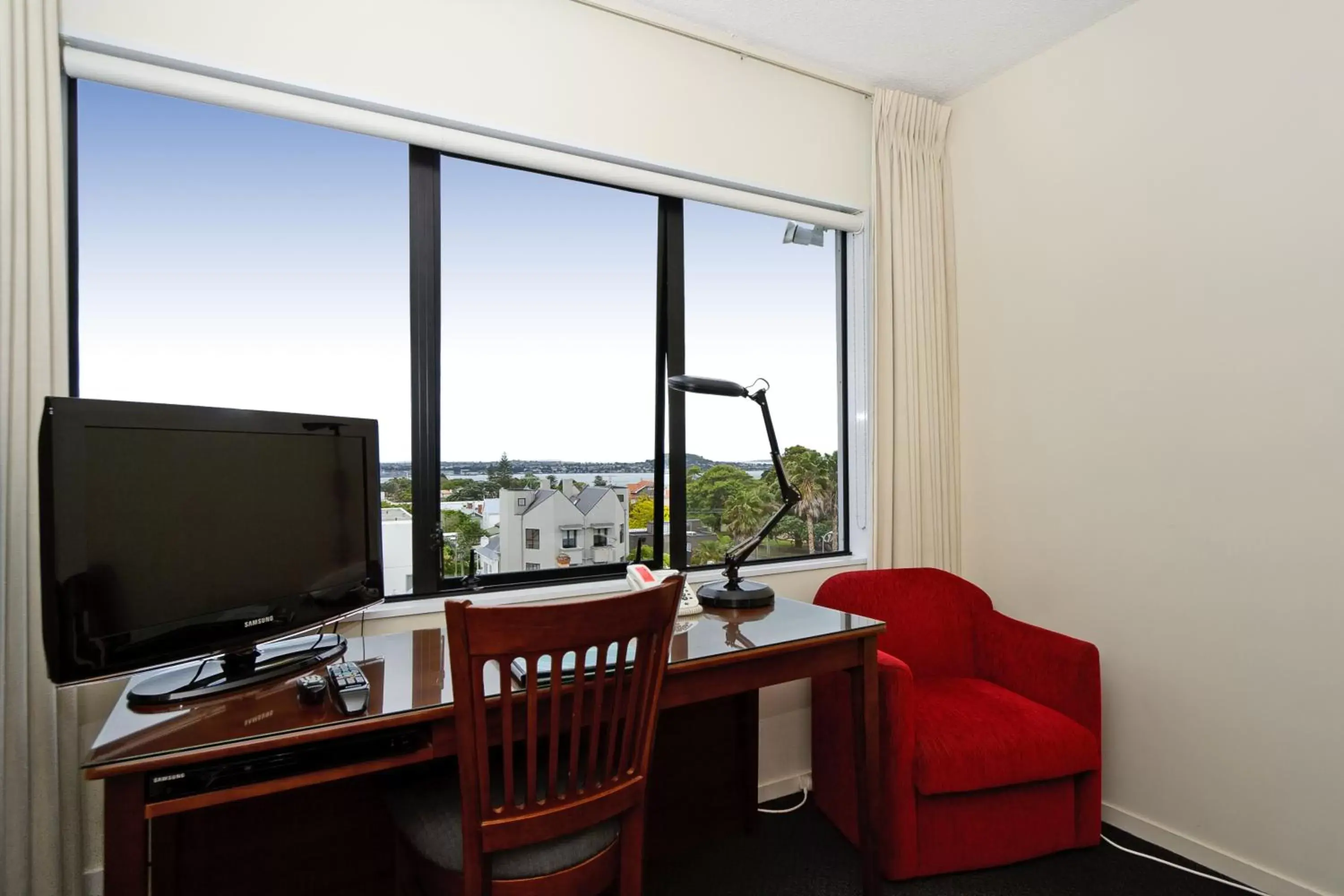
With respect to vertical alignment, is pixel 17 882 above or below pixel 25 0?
below

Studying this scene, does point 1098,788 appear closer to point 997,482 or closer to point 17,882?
point 997,482

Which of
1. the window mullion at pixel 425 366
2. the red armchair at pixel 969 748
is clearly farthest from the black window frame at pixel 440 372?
the red armchair at pixel 969 748

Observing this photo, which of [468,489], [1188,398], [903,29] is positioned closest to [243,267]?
[468,489]

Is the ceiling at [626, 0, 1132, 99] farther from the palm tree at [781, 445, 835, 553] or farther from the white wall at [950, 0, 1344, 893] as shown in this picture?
the palm tree at [781, 445, 835, 553]

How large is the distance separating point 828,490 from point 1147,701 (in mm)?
1277

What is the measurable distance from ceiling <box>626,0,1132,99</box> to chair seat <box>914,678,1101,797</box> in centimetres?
219

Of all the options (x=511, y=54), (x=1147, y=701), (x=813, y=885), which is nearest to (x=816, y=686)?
(x=813, y=885)

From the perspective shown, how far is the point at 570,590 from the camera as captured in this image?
2.21m

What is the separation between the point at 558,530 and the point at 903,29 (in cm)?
206

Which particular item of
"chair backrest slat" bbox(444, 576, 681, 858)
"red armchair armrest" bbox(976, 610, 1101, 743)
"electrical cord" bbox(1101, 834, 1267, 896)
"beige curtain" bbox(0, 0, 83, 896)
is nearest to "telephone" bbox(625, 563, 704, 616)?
"chair backrest slat" bbox(444, 576, 681, 858)

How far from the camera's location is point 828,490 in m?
2.94

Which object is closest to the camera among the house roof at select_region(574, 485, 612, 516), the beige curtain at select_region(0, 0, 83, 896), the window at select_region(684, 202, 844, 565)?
the beige curtain at select_region(0, 0, 83, 896)

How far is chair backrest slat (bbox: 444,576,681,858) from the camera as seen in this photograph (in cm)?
112

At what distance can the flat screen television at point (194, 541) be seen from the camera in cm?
117
